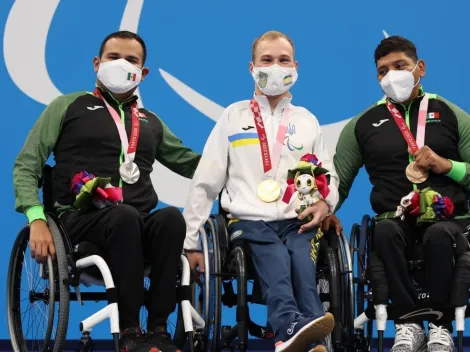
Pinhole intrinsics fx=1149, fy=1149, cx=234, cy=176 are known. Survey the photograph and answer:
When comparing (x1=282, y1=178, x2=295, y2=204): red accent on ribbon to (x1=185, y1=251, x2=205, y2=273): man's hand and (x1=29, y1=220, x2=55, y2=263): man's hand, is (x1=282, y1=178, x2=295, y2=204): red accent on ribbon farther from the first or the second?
(x1=29, y1=220, x2=55, y2=263): man's hand

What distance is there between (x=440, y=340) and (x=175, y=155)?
1.52 meters

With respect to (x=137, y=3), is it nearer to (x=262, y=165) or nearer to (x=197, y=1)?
(x=197, y=1)

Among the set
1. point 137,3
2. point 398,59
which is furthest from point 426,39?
point 137,3

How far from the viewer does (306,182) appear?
4984 mm

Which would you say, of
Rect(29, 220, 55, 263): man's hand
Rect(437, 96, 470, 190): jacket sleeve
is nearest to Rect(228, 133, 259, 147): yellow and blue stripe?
Rect(437, 96, 470, 190): jacket sleeve

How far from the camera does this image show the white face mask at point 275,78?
17.2ft

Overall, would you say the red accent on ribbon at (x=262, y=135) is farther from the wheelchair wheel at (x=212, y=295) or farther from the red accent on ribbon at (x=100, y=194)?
the red accent on ribbon at (x=100, y=194)

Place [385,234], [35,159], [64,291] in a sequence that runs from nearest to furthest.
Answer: [64,291] → [385,234] → [35,159]

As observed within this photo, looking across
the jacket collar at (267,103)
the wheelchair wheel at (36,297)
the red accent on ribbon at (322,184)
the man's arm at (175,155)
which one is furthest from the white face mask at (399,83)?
the wheelchair wheel at (36,297)

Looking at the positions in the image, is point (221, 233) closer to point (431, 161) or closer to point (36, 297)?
point (36, 297)

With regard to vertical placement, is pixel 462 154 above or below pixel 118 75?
below

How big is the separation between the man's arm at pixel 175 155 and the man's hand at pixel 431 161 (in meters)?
1.05

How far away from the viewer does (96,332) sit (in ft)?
20.7

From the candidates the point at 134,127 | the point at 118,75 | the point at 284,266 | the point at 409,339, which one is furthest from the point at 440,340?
the point at 118,75
